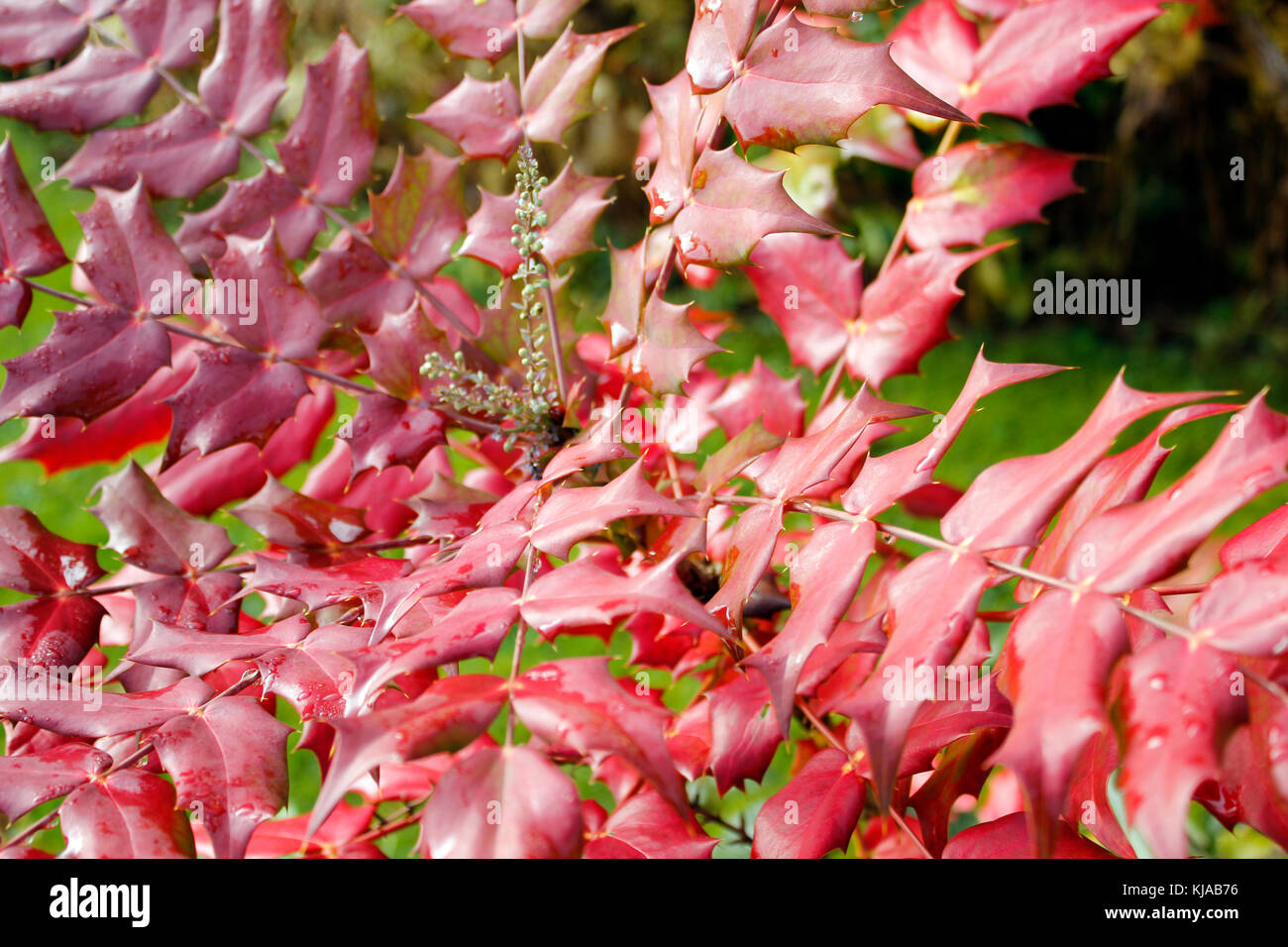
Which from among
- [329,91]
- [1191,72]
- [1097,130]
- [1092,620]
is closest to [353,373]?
[329,91]

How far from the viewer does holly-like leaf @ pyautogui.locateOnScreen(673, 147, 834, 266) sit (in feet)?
2.23

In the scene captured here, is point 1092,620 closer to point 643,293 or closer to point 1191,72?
point 643,293

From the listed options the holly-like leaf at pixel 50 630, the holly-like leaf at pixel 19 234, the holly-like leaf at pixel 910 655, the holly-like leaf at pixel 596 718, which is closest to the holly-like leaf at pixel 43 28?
the holly-like leaf at pixel 19 234

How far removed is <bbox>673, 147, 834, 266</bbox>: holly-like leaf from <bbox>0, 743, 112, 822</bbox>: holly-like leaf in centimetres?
53

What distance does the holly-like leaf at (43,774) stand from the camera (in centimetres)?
59

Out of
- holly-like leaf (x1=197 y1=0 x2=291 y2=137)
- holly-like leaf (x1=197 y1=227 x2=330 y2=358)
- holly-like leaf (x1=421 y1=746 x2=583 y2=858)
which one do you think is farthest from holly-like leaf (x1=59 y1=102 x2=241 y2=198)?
holly-like leaf (x1=421 y1=746 x2=583 y2=858)

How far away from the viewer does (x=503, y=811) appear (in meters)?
0.45

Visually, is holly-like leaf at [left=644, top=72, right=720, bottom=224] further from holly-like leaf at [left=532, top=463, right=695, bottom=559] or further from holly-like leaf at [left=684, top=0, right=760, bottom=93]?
holly-like leaf at [left=532, top=463, right=695, bottom=559]

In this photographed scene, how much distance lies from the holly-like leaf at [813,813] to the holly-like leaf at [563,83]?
568mm

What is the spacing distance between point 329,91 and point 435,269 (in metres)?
0.21

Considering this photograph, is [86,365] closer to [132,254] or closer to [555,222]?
[132,254]

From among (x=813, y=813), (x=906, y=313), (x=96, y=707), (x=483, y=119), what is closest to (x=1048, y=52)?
(x=906, y=313)

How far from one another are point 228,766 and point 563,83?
685 mm

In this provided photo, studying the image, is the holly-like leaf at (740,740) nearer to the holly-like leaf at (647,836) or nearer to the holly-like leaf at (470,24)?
the holly-like leaf at (647,836)
